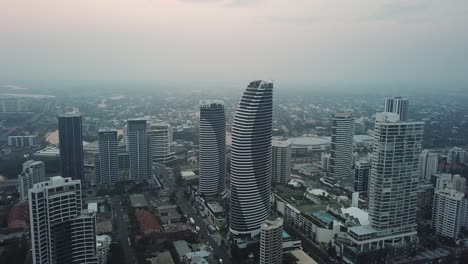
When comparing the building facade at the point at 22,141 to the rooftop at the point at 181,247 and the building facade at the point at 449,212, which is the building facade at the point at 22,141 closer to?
the rooftop at the point at 181,247

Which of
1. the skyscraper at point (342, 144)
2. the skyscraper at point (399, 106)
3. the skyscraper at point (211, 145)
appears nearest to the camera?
the skyscraper at point (211, 145)

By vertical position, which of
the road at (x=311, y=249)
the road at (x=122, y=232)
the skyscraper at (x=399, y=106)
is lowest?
the road at (x=122, y=232)

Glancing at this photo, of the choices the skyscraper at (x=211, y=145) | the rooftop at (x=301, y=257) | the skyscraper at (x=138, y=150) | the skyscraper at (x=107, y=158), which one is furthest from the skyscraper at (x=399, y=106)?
the skyscraper at (x=107, y=158)

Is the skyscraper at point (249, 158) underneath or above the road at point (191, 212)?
above

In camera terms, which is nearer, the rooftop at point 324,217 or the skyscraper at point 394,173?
the skyscraper at point 394,173

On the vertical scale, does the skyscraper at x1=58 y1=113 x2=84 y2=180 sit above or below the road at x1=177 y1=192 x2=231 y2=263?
above

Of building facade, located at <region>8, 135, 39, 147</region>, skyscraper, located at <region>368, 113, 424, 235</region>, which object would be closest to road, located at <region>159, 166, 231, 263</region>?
skyscraper, located at <region>368, 113, 424, 235</region>

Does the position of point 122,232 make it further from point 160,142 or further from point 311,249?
point 160,142

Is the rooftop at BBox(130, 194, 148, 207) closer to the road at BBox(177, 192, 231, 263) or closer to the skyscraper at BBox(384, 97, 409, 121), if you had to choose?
the road at BBox(177, 192, 231, 263)
